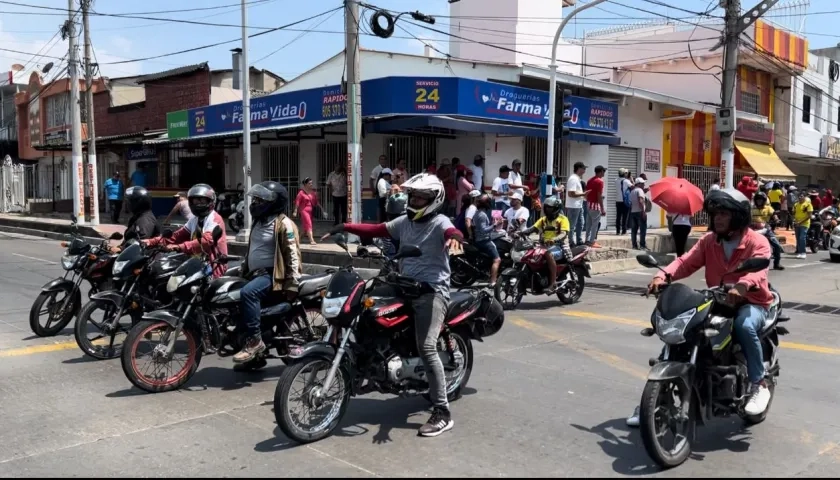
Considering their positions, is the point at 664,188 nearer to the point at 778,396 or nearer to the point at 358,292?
the point at 778,396

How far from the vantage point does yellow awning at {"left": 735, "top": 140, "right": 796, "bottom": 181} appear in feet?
91.5

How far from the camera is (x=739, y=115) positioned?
26500mm

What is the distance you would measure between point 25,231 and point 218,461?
22530 mm

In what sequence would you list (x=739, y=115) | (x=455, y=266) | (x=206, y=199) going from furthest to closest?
(x=739, y=115), (x=455, y=266), (x=206, y=199)

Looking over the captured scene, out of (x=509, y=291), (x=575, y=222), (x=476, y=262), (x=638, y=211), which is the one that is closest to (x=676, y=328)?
(x=509, y=291)

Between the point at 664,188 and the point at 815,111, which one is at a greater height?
the point at 815,111

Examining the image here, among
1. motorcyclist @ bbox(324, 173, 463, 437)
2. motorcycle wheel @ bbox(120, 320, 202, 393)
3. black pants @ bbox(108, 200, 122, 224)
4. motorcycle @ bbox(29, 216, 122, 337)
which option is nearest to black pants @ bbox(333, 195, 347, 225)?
black pants @ bbox(108, 200, 122, 224)

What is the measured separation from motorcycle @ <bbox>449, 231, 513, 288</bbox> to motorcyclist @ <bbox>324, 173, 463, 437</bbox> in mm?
6089

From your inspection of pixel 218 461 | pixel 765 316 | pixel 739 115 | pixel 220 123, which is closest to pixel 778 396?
pixel 765 316

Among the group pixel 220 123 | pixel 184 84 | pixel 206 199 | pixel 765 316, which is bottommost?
pixel 765 316

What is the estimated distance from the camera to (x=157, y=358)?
579 cm

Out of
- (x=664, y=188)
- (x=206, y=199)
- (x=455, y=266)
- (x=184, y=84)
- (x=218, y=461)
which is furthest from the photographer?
(x=184, y=84)

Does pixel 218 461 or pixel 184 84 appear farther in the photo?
pixel 184 84

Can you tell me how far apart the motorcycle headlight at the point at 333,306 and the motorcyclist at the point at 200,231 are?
7.11ft
